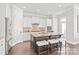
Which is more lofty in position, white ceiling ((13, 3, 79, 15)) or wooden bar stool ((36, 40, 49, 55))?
white ceiling ((13, 3, 79, 15))

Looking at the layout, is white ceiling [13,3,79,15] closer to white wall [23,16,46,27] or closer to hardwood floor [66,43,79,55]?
white wall [23,16,46,27]

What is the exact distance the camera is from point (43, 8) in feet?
7.53

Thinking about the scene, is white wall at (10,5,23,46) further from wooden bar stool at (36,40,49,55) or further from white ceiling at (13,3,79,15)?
wooden bar stool at (36,40,49,55)

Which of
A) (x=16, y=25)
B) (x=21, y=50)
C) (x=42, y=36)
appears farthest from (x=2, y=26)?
(x=42, y=36)

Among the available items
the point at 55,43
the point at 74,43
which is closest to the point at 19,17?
the point at 55,43

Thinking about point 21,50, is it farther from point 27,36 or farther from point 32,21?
point 32,21

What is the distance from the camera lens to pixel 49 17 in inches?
93.2

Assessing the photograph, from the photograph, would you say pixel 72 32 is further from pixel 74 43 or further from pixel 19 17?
pixel 19 17

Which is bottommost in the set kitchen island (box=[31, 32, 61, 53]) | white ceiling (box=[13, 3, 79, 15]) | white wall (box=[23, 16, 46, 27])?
kitchen island (box=[31, 32, 61, 53])

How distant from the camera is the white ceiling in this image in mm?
2254

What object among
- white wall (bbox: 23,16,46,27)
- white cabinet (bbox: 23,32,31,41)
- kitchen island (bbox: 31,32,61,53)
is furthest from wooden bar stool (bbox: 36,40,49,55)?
white wall (bbox: 23,16,46,27)

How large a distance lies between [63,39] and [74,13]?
2.48ft

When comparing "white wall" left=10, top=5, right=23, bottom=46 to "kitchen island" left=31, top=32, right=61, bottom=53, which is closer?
"white wall" left=10, top=5, right=23, bottom=46

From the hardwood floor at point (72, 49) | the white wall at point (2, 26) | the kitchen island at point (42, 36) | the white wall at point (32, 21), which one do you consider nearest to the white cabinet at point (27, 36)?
the kitchen island at point (42, 36)
